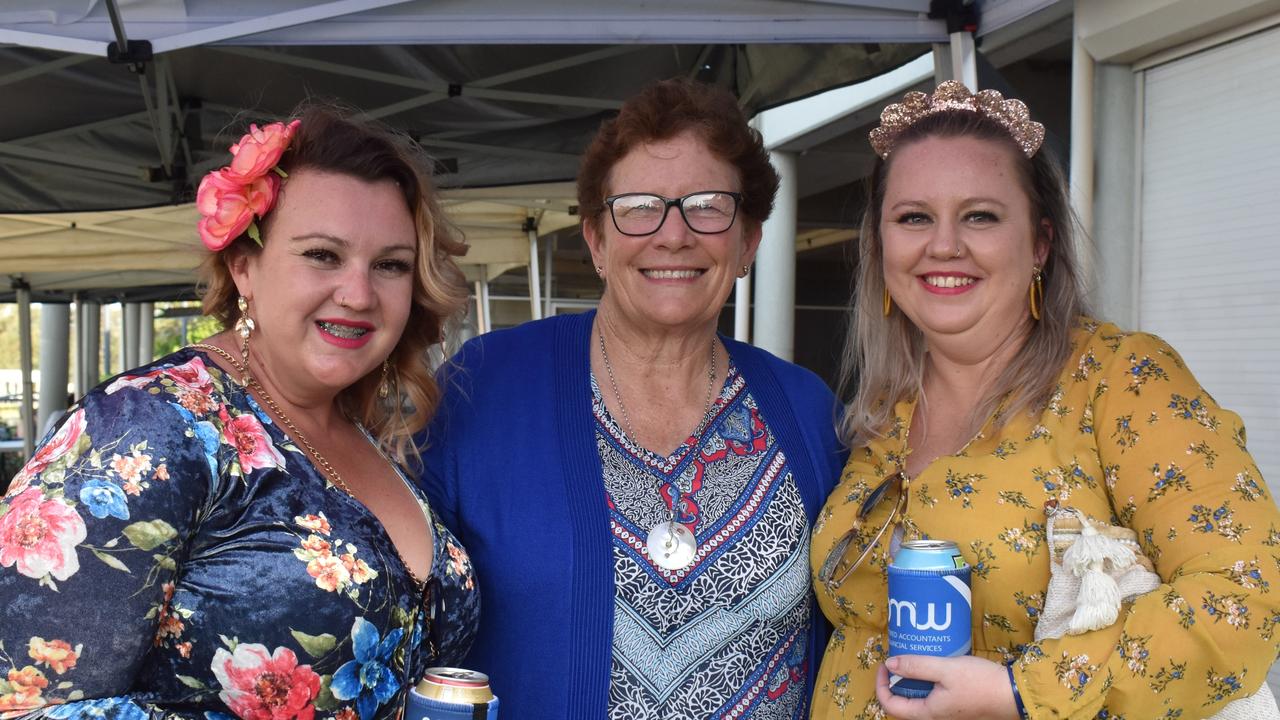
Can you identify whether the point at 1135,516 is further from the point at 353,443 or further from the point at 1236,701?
the point at 353,443

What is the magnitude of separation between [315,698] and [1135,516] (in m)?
1.21

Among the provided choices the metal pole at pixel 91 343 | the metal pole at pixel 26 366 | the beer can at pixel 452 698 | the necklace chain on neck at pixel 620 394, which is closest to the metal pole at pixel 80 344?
the metal pole at pixel 91 343

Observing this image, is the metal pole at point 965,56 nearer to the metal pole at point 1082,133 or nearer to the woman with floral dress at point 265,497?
the metal pole at point 1082,133

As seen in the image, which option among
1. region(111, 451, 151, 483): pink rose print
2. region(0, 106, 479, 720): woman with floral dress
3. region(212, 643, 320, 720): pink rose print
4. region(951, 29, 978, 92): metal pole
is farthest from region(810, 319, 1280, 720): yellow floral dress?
region(951, 29, 978, 92): metal pole

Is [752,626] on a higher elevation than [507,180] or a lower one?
lower

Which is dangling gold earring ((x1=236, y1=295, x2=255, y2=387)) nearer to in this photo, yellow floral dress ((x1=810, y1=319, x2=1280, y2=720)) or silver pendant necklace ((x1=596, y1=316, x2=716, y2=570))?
silver pendant necklace ((x1=596, y1=316, x2=716, y2=570))

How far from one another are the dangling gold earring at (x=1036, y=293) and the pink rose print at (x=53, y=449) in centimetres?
153

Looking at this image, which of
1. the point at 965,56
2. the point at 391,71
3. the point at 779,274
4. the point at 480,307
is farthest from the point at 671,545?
the point at 480,307

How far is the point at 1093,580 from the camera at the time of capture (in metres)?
1.57

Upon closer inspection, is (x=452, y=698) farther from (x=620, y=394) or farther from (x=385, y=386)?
(x=620, y=394)

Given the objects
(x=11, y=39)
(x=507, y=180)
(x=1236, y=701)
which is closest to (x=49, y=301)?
(x=507, y=180)

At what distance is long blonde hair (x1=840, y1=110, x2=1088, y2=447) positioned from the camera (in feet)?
6.27

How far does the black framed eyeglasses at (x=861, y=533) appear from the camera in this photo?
1930 mm

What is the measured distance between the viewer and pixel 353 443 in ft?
6.13
